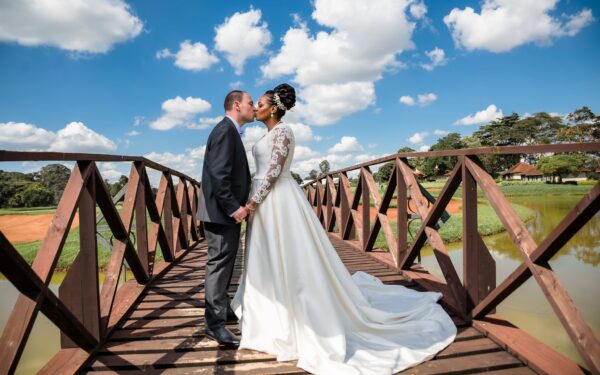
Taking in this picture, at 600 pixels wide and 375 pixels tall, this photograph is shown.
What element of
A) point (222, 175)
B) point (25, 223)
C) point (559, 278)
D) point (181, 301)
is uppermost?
point (222, 175)

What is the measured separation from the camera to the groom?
2.33 meters

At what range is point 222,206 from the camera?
2361mm

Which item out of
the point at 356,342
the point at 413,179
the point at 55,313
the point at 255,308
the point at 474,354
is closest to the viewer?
the point at 55,313

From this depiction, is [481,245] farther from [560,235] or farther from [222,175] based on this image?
[222,175]

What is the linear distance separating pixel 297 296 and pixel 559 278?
3671mm

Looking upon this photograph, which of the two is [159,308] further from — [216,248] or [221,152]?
[221,152]

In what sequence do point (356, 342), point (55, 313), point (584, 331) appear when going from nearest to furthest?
point (584, 331), point (55, 313), point (356, 342)

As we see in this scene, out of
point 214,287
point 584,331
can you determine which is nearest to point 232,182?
point 214,287

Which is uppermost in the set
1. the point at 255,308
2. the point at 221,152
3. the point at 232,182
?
the point at 221,152

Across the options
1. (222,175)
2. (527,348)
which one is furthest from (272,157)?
(527,348)

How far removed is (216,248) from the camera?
7.95ft

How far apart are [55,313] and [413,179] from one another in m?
2.94

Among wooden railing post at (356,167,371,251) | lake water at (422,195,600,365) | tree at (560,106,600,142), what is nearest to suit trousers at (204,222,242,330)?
A: wooden railing post at (356,167,371,251)

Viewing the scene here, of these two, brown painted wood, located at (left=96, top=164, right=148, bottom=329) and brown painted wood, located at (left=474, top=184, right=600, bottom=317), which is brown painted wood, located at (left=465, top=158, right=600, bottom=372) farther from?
brown painted wood, located at (left=96, top=164, right=148, bottom=329)
